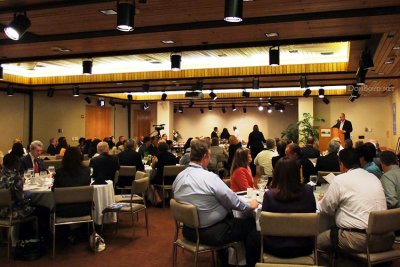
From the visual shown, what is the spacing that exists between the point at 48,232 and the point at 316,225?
404 cm

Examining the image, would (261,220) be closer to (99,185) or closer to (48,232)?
(99,185)

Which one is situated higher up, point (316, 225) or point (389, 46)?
point (389, 46)

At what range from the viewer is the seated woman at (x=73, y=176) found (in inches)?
196

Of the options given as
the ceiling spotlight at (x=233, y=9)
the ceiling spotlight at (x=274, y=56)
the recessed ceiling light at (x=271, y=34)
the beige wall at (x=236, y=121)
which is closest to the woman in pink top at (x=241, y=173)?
the ceiling spotlight at (x=233, y=9)

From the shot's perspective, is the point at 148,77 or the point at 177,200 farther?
the point at 148,77

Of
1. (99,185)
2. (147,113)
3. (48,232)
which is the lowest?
(48,232)

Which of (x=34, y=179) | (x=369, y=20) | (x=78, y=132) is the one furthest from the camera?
(x=78, y=132)

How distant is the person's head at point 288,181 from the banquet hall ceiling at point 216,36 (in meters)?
2.39

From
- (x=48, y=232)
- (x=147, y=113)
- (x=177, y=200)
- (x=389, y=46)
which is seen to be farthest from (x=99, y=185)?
(x=147, y=113)

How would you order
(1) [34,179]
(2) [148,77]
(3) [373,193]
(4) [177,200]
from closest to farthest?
1. (3) [373,193]
2. (4) [177,200]
3. (1) [34,179]
4. (2) [148,77]

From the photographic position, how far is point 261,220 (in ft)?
10.5

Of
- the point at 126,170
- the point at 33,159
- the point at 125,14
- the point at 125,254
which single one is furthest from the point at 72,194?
the point at 126,170

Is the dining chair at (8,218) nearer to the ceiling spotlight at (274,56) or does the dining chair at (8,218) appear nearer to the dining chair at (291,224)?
the dining chair at (291,224)

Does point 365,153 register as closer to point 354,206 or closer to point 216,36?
point 354,206
